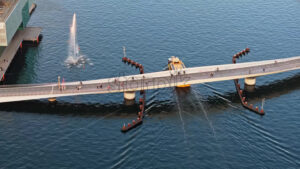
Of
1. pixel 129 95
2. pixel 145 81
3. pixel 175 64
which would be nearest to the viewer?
pixel 129 95

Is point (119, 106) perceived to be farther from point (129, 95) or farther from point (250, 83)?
point (250, 83)

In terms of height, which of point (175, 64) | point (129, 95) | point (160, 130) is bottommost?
point (160, 130)

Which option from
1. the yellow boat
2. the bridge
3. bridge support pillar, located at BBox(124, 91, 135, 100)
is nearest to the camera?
the bridge

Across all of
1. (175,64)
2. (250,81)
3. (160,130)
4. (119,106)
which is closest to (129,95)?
(119,106)

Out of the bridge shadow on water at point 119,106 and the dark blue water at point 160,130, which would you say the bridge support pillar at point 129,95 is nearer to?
the bridge shadow on water at point 119,106

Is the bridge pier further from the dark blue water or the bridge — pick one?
the dark blue water

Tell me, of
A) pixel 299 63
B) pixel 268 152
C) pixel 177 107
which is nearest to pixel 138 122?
pixel 177 107

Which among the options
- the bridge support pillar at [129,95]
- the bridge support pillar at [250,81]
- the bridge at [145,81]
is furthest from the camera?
the bridge support pillar at [250,81]

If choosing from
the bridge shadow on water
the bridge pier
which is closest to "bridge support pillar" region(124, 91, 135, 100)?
the bridge shadow on water

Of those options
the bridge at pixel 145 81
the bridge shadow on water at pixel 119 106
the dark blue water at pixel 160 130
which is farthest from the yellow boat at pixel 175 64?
the bridge shadow on water at pixel 119 106
